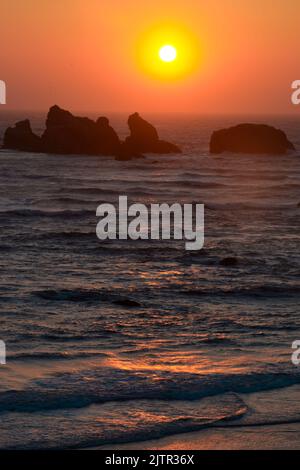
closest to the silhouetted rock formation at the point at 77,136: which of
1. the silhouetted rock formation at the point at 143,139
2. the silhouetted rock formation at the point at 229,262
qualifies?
the silhouetted rock formation at the point at 143,139

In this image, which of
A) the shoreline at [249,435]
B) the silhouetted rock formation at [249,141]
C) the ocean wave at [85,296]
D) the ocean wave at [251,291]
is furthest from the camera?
the silhouetted rock formation at [249,141]

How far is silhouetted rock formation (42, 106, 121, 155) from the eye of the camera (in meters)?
96.6

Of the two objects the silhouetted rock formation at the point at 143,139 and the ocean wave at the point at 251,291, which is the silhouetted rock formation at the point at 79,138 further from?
the ocean wave at the point at 251,291

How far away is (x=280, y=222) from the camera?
4178 centimetres

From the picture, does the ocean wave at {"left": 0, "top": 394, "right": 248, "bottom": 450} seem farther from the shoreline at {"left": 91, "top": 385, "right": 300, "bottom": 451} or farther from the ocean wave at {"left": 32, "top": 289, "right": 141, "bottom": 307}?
the ocean wave at {"left": 32, "top": 289, "right": 141, "bottom": 307}

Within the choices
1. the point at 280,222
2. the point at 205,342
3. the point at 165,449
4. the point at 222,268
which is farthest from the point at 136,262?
the point at 165,449

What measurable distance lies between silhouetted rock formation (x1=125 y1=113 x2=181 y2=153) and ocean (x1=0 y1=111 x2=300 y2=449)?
56.0 metres

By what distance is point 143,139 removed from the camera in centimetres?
10081

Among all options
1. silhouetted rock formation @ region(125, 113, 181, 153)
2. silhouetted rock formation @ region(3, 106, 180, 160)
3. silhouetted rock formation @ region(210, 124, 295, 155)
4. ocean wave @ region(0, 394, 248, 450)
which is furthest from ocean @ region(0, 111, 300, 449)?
silhouetted rock formation @ region(210, 124, 295, 155)

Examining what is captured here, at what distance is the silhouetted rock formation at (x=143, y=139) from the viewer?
99.8 m

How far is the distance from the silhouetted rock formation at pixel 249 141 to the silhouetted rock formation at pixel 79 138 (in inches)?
216
